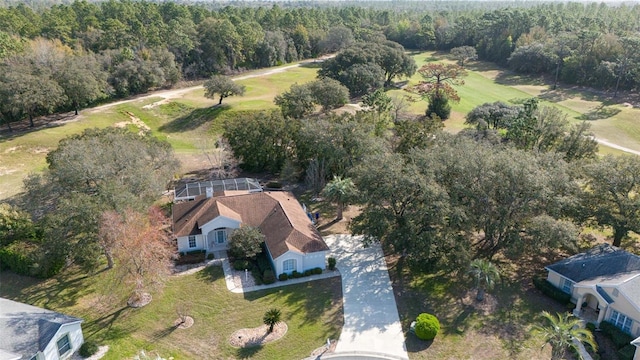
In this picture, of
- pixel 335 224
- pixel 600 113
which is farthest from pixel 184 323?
pixel 600 113

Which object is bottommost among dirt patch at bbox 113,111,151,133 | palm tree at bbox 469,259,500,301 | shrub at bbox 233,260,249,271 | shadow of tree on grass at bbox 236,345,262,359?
shadow of tree on grass at bbox 236,345,262,359

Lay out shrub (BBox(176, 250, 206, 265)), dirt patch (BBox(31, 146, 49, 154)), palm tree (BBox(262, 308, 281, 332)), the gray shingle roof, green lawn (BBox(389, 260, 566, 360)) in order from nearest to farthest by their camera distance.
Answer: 1. green lawn (BBox(389, 260, 566, 360))
2. palm tree (BBox(262, 308, 281, 332))
3. the gray shingle roof
4. shrub (BBox(176, 250, 206, 265))
5. dirt patch (BBox(31, 146, 49, 154))

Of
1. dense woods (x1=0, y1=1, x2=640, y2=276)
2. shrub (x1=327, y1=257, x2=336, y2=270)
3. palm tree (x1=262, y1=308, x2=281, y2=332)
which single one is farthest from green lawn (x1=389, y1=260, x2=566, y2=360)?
palm tree (x1=262, y1=308, x2=281, y2=332)

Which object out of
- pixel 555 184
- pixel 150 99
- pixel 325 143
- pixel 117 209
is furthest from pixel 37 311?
pixel 150 99

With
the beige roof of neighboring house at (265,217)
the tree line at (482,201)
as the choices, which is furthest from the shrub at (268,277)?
the tree line at (482,201)

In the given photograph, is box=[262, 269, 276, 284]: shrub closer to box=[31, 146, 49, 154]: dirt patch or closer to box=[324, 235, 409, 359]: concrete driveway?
box=[324, 235, 409, 359]: concrete driveway

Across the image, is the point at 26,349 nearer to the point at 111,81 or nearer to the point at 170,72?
the point at 111,81

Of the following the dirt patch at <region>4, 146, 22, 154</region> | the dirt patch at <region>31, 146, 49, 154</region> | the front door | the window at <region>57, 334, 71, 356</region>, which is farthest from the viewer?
the dirt patch at <region>31, 146, 49, 154</region>
